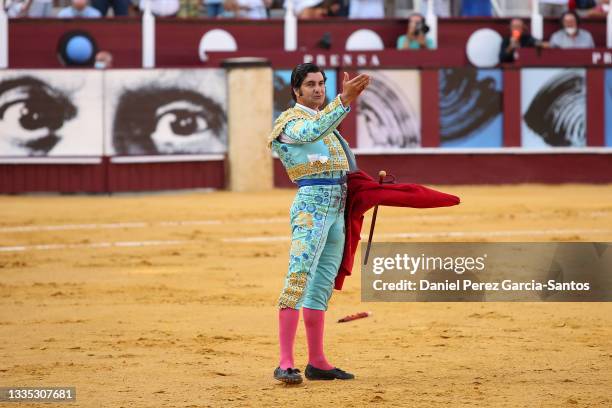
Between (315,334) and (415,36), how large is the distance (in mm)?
12134

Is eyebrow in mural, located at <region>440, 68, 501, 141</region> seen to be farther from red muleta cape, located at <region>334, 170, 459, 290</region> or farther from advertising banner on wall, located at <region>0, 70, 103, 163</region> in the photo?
red muleta cape, located at <region>334, 170, 459, 290</region>

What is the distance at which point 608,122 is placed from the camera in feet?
58.0

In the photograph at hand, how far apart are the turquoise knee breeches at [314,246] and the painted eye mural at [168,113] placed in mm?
11115

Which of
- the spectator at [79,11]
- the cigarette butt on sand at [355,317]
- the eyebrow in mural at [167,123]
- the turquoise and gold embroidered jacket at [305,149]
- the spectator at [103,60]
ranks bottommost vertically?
the cigarette butt on sand at [355,317]

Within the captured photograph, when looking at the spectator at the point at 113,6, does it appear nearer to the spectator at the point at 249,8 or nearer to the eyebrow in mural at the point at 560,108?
the spectator at the point at 249,8

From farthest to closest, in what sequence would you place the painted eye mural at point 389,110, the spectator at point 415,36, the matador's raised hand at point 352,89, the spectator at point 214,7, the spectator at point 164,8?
the spectator at point 214,7 → the spectator at point 164,8 → the spectator at point 415,36 → the painted eye mural at point 389,110 → the matador's raised hand at point 352,89

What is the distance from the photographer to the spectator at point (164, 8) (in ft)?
58.4

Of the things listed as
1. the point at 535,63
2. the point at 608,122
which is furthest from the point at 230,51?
the point at 608,122

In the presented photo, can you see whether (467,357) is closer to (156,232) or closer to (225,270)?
(225,270)

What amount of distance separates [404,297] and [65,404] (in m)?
2.72

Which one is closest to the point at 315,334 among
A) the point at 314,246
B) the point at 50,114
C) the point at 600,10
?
the point at 314,246

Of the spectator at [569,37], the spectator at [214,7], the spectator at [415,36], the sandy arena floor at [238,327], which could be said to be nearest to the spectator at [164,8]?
the spectator at [214,7]

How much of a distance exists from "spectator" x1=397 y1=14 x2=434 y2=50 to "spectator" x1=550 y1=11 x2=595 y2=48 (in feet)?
5.75

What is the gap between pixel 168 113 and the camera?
55.0ft
